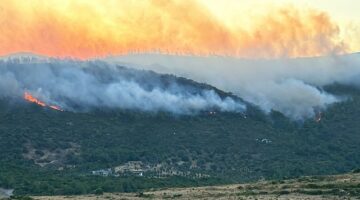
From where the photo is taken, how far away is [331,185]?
129875 millimetres

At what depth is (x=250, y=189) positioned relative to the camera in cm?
13525

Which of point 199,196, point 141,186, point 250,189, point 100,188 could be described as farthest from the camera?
point 141,186

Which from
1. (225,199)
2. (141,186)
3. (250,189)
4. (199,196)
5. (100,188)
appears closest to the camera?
(225,199)

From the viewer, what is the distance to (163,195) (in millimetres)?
132875

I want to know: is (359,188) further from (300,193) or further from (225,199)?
(225,199)

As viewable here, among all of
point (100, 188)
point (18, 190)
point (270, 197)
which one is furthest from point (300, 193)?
point (18, 190)

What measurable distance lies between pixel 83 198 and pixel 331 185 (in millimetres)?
47780

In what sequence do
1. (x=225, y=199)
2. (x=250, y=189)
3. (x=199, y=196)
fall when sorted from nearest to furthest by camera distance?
(x=225, y=199) → (x=199, y=196) → (x=250, y=189)

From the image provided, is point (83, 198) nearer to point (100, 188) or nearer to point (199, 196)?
point (199, 196)

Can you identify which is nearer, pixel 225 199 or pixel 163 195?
pixel 225 199

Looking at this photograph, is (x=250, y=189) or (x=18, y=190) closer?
(x=250, y=189)

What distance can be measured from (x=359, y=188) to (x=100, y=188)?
83.0 meters

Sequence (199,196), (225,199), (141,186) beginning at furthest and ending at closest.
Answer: (141,186) → (199,196) → (225,199)

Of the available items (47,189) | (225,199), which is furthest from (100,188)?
(225,199)
